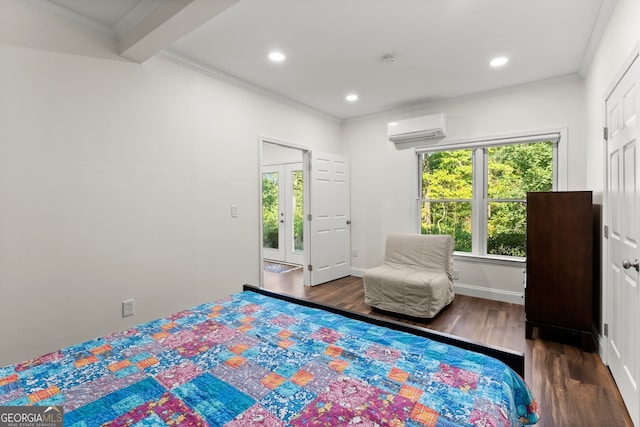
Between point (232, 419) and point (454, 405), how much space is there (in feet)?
2.31

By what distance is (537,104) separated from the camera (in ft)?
11.8

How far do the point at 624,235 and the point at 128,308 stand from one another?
3.57 meters

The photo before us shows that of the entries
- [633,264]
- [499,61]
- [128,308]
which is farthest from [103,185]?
[499,61]

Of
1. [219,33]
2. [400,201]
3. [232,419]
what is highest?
[219,33]

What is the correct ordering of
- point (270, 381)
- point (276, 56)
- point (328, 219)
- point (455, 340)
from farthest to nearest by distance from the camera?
1. point (328, 219)
2. point (276, 56)
3. point (455, 340)
4. point (270, 381)

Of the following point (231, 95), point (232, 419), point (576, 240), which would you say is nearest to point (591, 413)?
point (576, 240)

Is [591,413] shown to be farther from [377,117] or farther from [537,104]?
[377,117]

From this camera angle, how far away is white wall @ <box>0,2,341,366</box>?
2.05m

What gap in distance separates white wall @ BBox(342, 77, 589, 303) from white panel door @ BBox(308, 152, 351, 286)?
19cm

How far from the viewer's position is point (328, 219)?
15.5 ft

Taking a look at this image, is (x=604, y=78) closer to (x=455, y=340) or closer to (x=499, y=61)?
(x=499, y=61)

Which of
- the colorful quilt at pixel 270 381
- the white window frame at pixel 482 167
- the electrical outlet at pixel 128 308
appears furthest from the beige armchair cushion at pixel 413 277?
the electrical outlet at pixel 128 308

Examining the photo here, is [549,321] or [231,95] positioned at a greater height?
[231,95]

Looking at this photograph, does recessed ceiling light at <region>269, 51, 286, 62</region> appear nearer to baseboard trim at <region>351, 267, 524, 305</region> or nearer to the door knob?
the door knob
